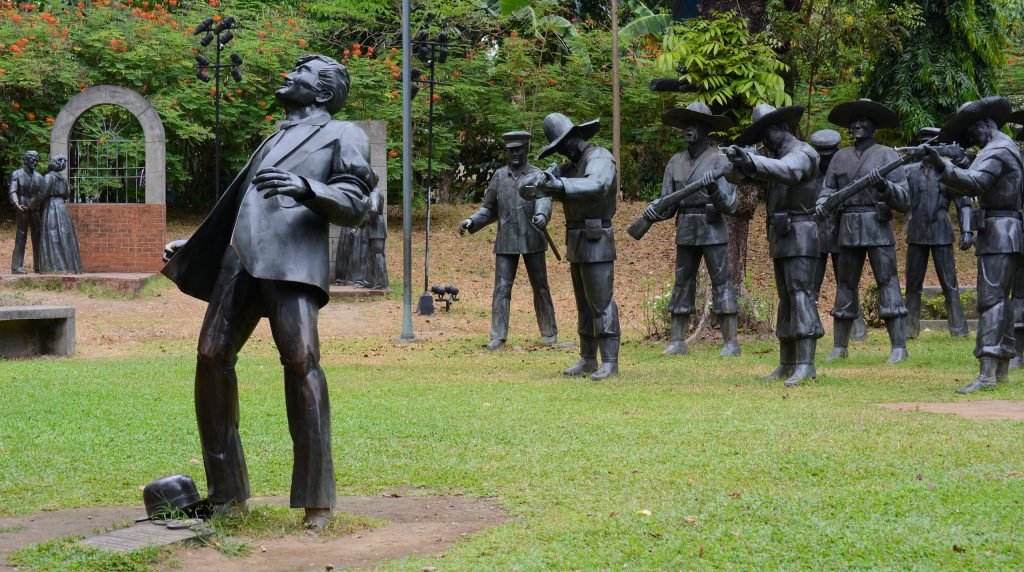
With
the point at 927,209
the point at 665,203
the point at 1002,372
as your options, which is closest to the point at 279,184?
the point at 665,203

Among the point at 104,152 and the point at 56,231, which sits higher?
the point at 104,152

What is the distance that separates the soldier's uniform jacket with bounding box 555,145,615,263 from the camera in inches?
413

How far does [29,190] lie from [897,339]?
1519cm

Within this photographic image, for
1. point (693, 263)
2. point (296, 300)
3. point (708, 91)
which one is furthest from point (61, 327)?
point (296, 300)

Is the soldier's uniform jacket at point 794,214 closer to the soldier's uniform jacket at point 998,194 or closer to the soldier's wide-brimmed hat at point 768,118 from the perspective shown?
the soldier's wide-brimmed hat at point 768,118

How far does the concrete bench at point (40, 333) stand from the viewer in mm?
13438

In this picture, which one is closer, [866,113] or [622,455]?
[622,455]

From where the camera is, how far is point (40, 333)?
1378cm

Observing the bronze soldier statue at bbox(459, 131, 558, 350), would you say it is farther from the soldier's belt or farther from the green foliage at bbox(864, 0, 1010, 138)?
the green foliage at bbox(864, 0, 1010, 138)

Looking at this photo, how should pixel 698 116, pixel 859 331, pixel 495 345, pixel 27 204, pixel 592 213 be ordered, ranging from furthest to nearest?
pixel 27 204 < pixel 859 331 < pixel 495 345 < pixel 698 116 < pixel 592 213

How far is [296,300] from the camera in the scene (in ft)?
17.6

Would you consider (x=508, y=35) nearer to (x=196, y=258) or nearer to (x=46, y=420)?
(x=46, y=420)

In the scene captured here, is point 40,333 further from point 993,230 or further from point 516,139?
point 993,230

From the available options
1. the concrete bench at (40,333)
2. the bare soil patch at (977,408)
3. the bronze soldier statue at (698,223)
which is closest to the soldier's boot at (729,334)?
the bronze soldier statue at (698,223)
